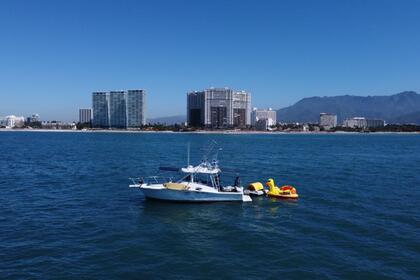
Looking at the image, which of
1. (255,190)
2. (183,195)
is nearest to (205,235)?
(183,195)

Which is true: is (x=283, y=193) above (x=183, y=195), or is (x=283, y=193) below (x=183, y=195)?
below

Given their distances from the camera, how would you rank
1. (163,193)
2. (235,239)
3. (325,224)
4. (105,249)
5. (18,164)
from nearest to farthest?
(105,249), (235,239), (325,224), (163,193), (18,164)

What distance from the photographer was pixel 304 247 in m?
24.8

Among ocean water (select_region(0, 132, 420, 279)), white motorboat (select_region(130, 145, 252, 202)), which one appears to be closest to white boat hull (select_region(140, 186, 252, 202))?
white motorboat (select_region(130, 145, 252, 202))

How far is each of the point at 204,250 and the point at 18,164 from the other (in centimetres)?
5542

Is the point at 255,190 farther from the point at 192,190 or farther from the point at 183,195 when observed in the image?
the point at 183,195

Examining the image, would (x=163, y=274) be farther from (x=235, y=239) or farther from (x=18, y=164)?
(x=18, y=164)

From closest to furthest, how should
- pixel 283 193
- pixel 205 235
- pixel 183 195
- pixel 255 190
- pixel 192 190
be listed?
pixel 205 235 < pixel 192 190 < pixel 183 195 < pixel 283 193 < pixel 255 190

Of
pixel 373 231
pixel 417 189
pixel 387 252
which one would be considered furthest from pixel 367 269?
pixel 417 189

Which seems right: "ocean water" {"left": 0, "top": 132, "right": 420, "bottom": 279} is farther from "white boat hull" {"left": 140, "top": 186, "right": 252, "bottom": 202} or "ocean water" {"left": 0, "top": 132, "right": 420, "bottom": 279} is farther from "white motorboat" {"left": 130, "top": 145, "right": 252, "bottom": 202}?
"white motorboat" {"left": 130, "top": 145, "right": 252, "bottom": 202}

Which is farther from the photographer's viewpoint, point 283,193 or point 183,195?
point 283,193

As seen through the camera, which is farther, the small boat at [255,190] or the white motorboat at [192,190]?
the small boat at [255,190]

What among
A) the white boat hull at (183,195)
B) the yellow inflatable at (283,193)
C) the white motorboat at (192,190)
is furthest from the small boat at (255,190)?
the white boat hull at (183,195)

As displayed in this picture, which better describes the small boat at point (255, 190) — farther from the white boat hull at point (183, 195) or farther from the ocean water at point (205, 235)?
the white boat hull at point (183, 195)
